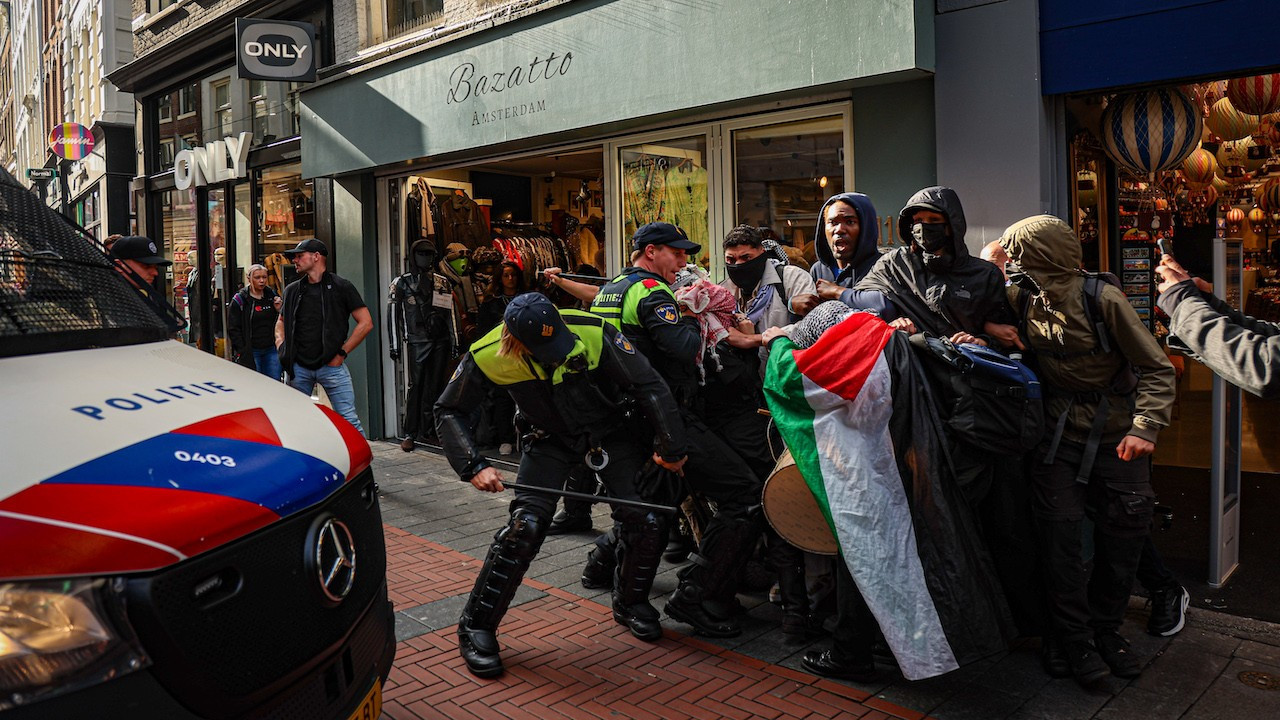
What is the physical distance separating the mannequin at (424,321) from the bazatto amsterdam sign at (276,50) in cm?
308

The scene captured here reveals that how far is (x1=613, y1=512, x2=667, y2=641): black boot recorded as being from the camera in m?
4.48

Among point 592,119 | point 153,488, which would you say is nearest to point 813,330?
point 153,488

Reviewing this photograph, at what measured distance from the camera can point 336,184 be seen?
1080 centimetres

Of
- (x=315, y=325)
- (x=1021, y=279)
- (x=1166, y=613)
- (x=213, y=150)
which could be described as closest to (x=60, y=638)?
(x=1021, y=279)

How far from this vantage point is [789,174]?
6926mm

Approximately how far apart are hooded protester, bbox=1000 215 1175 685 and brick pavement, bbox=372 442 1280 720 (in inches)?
9.6

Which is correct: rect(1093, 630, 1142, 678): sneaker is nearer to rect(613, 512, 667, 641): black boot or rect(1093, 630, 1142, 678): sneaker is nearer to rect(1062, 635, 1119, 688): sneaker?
rect(1062, 635, 1119, 688): sneaker

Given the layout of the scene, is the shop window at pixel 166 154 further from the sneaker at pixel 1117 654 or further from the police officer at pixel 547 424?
the sneaker at pixel 1117 654

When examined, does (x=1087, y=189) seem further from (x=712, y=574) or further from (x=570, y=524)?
(x=570, y=524)

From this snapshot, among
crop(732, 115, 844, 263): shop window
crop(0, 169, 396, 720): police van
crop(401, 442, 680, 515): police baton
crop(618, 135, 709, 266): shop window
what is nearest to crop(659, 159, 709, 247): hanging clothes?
crop(618, 135, 709, 266): shop window

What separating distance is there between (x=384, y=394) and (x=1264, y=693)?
8960mm

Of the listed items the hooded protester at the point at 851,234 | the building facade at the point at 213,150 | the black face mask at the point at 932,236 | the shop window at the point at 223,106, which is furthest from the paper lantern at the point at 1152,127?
the shop window at the point at 223,106

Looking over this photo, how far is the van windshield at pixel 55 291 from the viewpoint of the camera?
278 centimetres

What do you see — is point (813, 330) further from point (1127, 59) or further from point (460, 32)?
point (460, 32)
